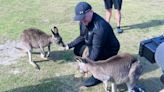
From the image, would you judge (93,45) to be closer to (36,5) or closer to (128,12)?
(128,12)

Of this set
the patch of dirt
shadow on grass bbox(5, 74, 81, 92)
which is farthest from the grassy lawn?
the patch of dirt

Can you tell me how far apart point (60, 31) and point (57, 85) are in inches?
86.8

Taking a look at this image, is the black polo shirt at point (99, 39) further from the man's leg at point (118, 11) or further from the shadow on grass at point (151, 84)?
the man's leg at point (118, 11)

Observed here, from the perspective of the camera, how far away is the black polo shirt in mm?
5055

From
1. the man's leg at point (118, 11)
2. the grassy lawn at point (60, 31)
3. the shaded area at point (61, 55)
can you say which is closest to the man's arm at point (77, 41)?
the grassy lawn at point (60, 31)

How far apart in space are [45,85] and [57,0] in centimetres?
459

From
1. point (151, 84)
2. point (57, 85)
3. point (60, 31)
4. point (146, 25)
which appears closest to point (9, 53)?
point (60, 31)

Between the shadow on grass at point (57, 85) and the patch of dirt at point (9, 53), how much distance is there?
0.99m

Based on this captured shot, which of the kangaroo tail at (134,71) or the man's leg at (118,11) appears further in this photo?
the man's leg at (118,11)

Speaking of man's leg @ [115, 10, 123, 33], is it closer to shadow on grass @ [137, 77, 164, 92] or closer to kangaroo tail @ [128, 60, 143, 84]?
shadow on grass @ [137, 77, 164, 92]

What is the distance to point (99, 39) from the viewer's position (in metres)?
5.07

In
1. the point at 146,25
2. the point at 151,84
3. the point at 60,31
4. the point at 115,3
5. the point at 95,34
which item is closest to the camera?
the point at 95,34

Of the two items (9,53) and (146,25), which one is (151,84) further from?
(9,53)

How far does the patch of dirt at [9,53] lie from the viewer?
6.44 meters
